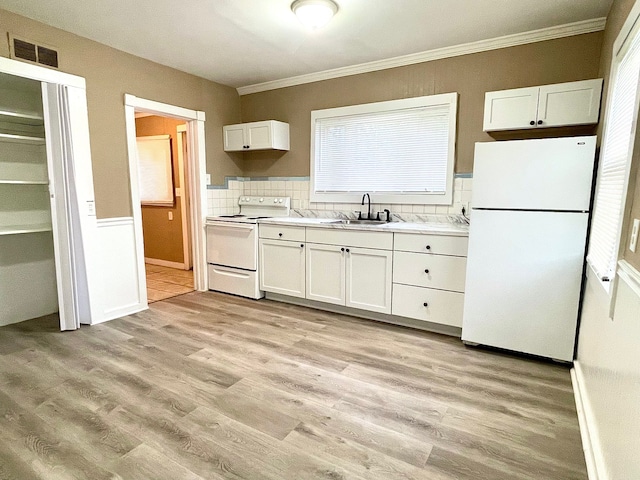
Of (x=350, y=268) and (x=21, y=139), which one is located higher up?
(x=21, y=139)

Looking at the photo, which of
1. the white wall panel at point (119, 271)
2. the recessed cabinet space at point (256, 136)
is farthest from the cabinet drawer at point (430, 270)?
the white wall panel at point (119, 271)

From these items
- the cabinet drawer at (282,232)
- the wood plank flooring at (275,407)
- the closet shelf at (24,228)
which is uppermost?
the closet shelf at (24,228)

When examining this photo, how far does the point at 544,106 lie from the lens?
8.71ft

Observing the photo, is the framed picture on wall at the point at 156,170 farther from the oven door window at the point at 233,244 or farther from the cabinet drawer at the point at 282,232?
the cabinet drawer at the point at 282,232

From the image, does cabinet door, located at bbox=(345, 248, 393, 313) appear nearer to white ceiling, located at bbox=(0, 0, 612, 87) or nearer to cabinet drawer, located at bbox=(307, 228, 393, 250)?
cabinet drawer, located at bbox=(307, 228, 393, 250)

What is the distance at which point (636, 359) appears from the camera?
1177 mm

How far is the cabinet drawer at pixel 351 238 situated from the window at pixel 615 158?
1.44 metres

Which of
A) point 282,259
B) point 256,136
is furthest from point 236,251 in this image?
point 256,136

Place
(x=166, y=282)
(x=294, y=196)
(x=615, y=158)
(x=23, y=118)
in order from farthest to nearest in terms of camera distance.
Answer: (x=166, y=282) < (x=294, y=196) < (x=23, y=118) < (x=615, y=158)

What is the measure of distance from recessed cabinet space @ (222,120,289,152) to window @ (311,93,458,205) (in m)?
0.38

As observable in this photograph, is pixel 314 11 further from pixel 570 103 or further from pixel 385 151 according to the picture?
pixel 570 103

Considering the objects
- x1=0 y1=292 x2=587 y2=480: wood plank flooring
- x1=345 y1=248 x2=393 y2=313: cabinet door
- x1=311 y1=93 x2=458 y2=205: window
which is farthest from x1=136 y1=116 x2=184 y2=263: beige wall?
x1=345 y1=248 x2=393 y2=313: cabinet door

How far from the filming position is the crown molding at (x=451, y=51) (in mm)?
2703

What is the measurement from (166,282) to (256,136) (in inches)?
86.5
